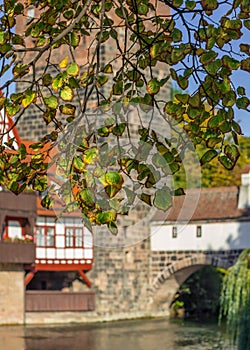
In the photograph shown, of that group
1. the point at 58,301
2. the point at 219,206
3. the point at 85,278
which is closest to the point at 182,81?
the point at 58,301

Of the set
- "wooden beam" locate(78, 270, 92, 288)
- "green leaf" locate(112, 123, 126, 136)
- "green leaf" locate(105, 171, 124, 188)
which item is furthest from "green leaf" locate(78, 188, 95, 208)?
"wooden beam" locate(78, 270, 92, 288)

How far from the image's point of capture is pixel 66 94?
3021 mm

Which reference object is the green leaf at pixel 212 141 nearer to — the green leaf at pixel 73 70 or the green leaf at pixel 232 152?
the green leaf at pixel 232 152

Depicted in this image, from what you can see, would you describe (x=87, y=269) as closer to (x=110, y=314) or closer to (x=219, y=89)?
(x=110, y=314)

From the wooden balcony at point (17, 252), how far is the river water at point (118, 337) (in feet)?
6.13

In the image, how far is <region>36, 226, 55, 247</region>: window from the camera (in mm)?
25094

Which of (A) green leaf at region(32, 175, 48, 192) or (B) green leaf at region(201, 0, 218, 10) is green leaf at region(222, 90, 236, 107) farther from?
(A) green leaf at region(32, 175, 48, 192)

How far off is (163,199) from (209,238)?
24704 millimetres

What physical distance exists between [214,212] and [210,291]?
3.68 m

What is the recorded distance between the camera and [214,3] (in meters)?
3.32

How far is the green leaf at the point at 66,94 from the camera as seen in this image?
118 inches

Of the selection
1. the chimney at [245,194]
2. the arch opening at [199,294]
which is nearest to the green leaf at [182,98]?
the chimney at [245,194]

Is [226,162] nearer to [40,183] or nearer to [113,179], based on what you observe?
[113,179]

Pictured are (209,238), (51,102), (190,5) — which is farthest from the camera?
(209,238)
